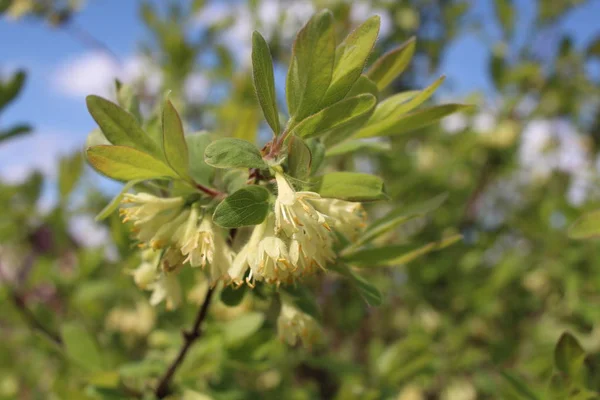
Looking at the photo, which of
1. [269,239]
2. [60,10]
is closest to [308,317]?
[269,239]

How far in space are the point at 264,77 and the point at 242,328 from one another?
0.62 meters

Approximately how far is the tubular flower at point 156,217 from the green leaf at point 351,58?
0.97 feet

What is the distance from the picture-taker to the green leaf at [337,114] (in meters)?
0.72

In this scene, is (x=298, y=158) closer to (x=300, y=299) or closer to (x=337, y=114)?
(x=337, y=114)

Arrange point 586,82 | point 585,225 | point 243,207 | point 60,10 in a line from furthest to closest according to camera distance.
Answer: point 60,10 < point 586,82 < point 585,225 < point 243,207

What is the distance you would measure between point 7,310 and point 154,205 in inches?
61.6

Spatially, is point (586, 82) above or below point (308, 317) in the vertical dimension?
below

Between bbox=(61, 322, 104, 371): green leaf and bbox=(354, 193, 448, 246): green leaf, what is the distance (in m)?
0.74

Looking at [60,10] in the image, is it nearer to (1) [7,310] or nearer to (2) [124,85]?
(1) [7,310]

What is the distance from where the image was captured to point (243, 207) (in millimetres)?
730

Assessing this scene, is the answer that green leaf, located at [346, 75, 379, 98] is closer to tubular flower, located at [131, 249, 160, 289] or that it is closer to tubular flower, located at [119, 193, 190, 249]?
tubular flower, located at [119, 193, 190, 249]

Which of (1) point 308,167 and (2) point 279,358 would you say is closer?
(1) point 308,167

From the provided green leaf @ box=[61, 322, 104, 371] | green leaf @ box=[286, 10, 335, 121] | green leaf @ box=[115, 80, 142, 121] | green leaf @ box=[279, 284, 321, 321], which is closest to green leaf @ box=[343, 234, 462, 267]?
green leaf @ box=[279, 284, 321, 321]

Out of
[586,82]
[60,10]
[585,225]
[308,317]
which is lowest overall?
[586,82]
